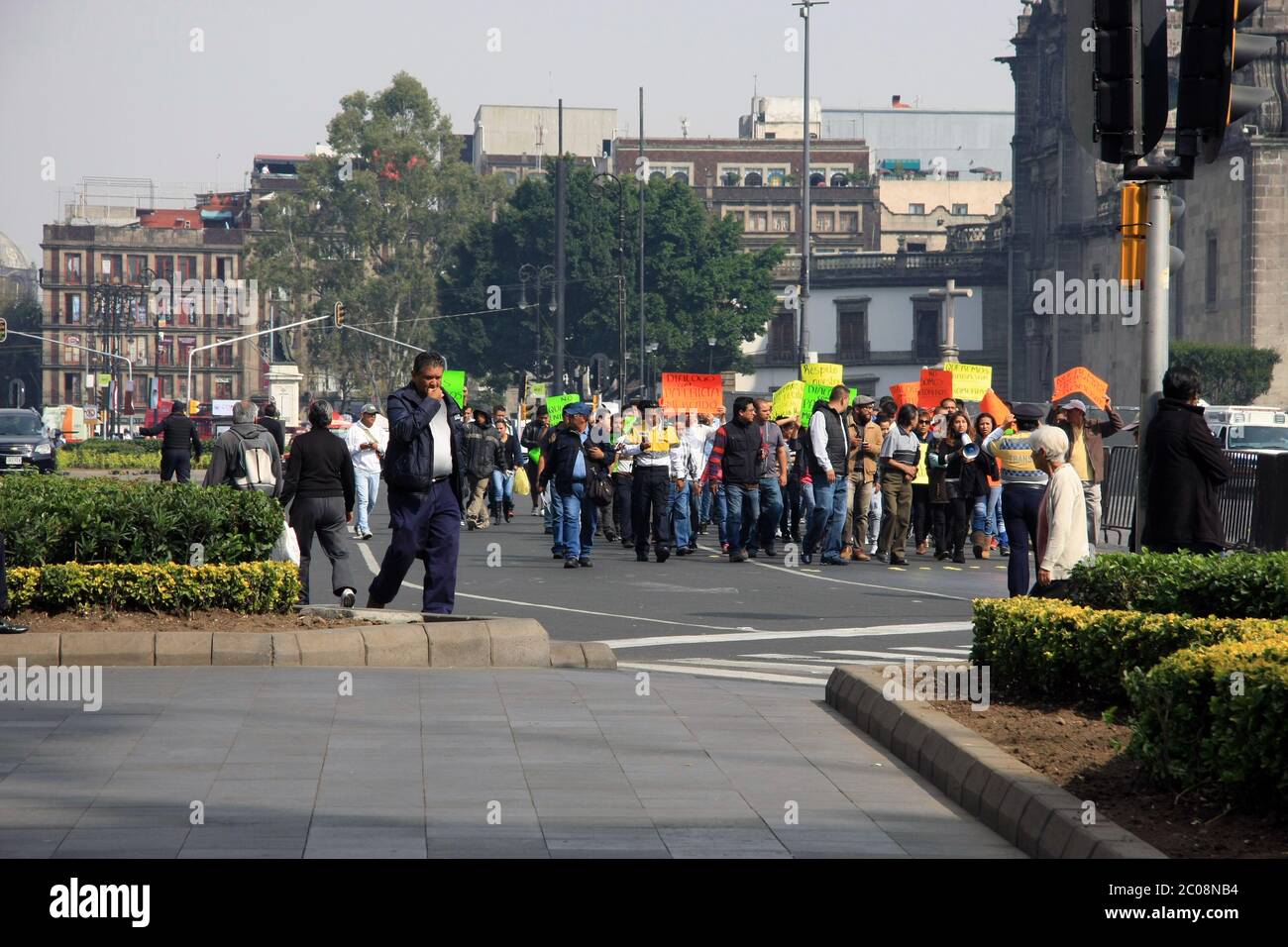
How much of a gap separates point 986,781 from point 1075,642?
1730mm

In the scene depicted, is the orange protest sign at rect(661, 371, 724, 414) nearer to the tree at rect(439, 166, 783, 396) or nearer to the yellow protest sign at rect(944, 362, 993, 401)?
the yellow protest sign at rect(944, 362, 993, 401)

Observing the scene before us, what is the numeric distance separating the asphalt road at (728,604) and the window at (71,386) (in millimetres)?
110517

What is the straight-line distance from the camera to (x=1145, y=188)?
9.06m

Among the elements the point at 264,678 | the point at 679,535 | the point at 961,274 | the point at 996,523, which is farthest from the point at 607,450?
the point at 961,274

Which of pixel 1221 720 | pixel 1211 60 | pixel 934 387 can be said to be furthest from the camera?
pixel 934 387

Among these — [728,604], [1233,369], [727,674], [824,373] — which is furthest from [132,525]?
[1233,369]

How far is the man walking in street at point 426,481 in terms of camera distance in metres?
11.8

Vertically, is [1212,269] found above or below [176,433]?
above

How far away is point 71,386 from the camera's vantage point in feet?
423

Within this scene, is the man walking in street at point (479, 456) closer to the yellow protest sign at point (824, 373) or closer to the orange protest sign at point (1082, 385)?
the yellow protest sign at point (824, 373)

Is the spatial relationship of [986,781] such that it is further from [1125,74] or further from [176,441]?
[176,441]

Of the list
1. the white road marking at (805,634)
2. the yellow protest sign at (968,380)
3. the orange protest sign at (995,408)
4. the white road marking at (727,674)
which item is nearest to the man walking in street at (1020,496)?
the white road marking at (805,634)
